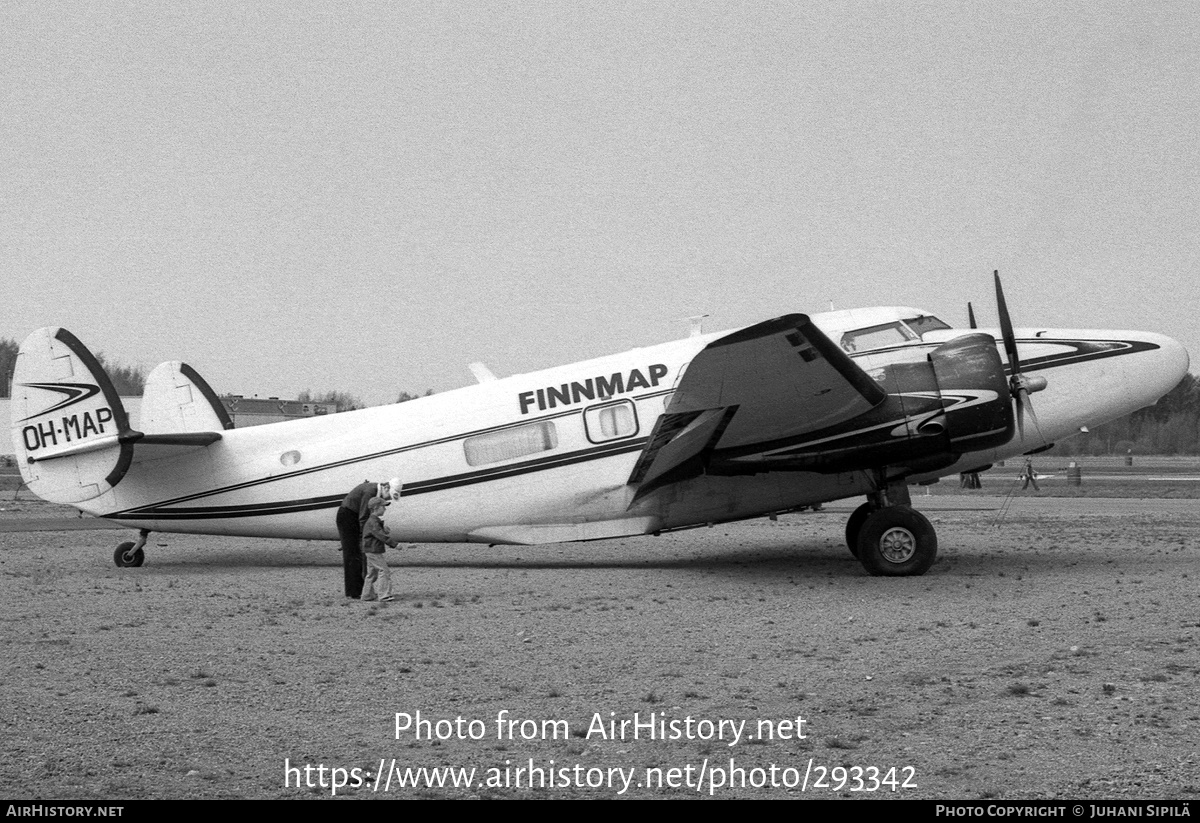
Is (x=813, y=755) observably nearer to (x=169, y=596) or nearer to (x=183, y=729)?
(x=183, y=729)

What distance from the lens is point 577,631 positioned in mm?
10445

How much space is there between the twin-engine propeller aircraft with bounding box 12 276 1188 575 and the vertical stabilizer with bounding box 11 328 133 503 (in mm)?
29

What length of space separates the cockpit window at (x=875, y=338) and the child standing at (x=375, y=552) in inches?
243

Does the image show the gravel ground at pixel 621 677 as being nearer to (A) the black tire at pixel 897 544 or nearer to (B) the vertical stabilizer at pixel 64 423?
(A) the black tire at pixel 897 544

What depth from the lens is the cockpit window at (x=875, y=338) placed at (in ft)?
46.8

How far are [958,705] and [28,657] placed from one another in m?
7.14

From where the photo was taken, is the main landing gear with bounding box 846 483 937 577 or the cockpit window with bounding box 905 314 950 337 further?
the cockpit window with bounding box 905 314 950 337

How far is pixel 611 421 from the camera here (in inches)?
592

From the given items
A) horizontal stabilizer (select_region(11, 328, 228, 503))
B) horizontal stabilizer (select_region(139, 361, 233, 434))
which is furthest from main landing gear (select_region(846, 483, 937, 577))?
horizontal stabilizer (select_region(139, 361, 233, 434))

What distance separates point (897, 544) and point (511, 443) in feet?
17.3

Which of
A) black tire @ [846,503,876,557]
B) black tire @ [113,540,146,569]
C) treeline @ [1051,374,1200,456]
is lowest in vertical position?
black tire @ [846,503,876,557]

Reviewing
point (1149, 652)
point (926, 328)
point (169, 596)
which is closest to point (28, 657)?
point (169, 596)

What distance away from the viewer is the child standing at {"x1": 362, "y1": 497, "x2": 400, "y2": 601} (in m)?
12.7

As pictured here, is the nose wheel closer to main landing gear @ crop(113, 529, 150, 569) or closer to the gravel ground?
the gravel ground
